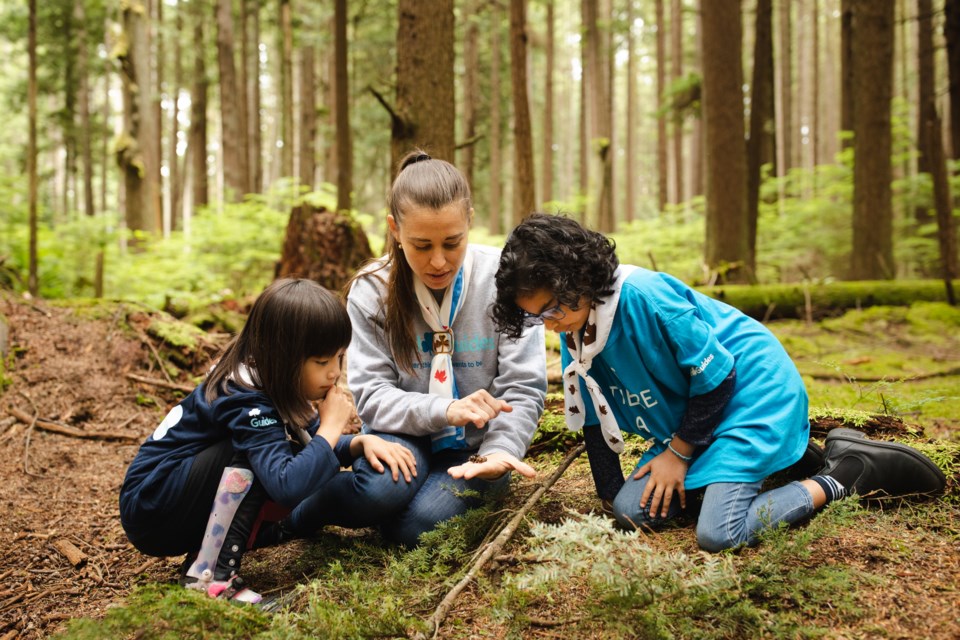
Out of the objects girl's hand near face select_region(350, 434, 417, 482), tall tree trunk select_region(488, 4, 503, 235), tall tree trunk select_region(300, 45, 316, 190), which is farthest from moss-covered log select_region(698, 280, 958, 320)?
tall tree trunk select_region(300, 45, 316, 190)

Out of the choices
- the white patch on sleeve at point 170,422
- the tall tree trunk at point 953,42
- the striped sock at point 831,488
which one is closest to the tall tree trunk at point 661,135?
the tall tree trunk at point 953,42

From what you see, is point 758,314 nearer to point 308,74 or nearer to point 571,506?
point 571,506

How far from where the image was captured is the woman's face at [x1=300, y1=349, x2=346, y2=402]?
2336 millimetres

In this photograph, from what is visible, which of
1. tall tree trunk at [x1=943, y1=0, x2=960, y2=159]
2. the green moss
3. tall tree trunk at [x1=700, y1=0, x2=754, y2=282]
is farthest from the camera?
tall tree trunk at [x1=943, y1=0, x2=960, y2=159]

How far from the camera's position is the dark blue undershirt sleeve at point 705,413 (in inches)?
92.8

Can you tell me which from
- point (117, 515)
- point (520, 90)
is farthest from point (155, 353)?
point (520, 90)

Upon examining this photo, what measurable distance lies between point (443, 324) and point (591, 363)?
67 cm

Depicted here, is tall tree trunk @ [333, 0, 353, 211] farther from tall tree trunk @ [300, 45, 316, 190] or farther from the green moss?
tall tree trunk @ [300, 45, 316, 190]

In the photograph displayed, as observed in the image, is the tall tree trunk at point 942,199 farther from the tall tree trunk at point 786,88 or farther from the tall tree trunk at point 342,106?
the tall tree trunk at point 786,88

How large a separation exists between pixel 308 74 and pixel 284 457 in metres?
18.2

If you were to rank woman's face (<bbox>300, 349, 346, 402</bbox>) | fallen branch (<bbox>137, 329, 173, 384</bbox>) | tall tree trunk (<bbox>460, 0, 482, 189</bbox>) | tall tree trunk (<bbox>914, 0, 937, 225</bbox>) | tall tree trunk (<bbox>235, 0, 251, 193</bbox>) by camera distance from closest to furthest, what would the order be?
woman's face (<bbox>300, 349, 346, 402</bbox>), fallen branch (<bbox>137, 329, 173, 384</bbox>), tall tree trunk (<bbox>914, 0, 937, 225</bbox>), tall tree trunk (<bbox>460, 0, 482, 189</bbox>), tall tree trunk (<bbox>235, 0, 251, 193</bbox>)

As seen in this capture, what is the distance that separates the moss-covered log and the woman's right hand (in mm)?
5892

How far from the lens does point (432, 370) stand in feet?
9.06

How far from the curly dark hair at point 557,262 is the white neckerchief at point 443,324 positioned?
1.60 ft
